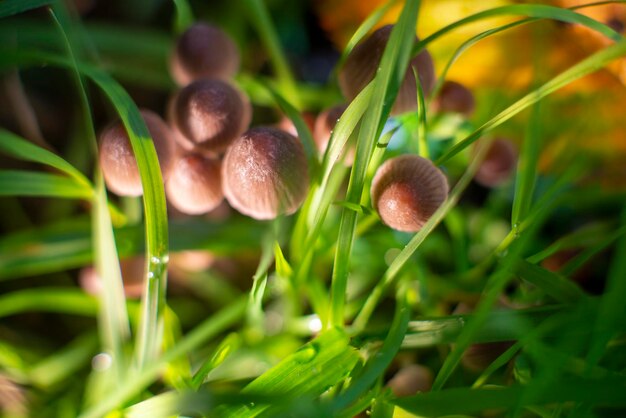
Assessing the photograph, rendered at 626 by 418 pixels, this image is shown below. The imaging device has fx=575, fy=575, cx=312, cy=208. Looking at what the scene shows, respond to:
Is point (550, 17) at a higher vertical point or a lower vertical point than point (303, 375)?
higher

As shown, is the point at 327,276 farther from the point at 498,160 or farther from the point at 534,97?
the point at 534,97

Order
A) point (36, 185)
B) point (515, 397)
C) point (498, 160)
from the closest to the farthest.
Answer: point (515, 397), point (36, 185), point (498, 160)

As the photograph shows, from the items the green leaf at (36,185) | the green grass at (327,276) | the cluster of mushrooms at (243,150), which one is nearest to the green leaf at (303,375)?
the green grass at (327,276)

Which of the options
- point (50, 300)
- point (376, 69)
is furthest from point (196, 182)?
point (50, 300)

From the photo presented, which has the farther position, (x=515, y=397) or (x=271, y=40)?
(x=271, y=40)

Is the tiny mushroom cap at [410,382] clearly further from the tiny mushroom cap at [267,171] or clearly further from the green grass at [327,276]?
the tiny mushroom cap at [267,171]

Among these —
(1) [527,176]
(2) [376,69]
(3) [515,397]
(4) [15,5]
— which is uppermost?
(4) [15,5]

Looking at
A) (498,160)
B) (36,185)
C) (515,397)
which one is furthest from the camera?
(498,160)
